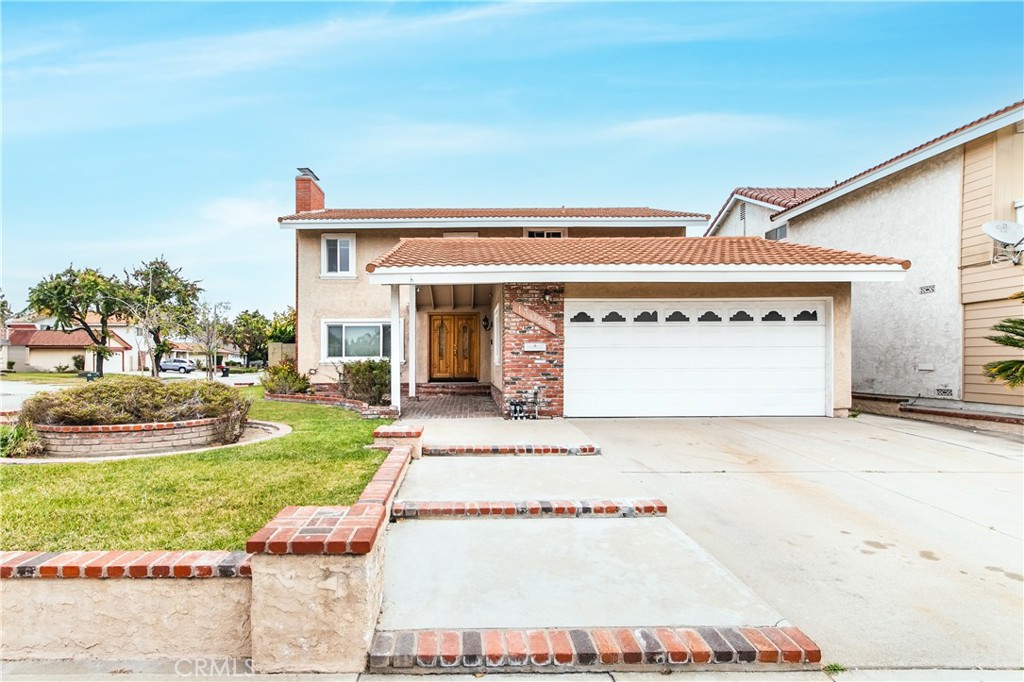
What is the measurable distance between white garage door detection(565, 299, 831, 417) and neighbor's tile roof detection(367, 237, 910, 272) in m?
0.87

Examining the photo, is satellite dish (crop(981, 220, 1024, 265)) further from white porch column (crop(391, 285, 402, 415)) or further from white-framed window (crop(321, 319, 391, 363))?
white-framed window (crop(321, 319, 391, 363))

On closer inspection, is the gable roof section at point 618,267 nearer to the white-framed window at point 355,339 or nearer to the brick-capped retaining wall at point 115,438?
the brick-capped retaining wall at point 115,438

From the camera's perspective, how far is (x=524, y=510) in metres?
4.27

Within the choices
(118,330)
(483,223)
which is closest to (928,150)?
(483,223)

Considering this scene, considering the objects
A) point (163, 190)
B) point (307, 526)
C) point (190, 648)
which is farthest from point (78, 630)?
point (163, 190)

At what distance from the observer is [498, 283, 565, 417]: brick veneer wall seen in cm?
971

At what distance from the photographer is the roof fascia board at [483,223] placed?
591 inches

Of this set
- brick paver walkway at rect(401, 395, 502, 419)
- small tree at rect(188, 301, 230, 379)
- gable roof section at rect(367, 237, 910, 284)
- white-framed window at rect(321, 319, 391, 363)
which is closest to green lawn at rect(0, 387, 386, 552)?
brick paver walkway at rect(401, 395, 502, 419)

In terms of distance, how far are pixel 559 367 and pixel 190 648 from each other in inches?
304

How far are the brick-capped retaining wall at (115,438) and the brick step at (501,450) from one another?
358 cm

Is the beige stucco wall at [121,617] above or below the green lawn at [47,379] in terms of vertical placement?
above

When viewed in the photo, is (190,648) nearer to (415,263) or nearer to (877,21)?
(415,263)

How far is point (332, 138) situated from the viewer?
59.8 ft

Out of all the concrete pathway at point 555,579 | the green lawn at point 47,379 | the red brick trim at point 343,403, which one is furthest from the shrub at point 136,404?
the green lawn at point 47,379
